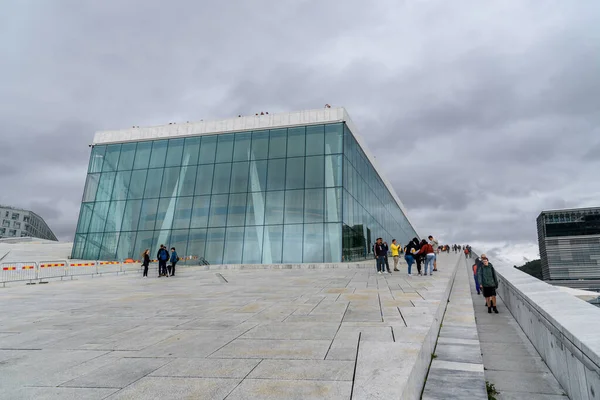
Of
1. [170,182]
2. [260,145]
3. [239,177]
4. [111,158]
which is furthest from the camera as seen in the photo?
[111,158]

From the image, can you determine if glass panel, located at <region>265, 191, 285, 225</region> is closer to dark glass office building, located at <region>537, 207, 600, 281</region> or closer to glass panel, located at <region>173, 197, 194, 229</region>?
glass panel, located at <region>173, 197, 194, 229</region>

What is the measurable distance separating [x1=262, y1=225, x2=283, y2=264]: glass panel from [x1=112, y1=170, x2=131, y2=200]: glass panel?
1390 centimetres

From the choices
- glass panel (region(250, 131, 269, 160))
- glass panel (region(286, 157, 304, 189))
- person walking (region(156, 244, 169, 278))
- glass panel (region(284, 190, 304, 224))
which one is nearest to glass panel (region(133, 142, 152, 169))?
glass panel (region(250, 131, 269, 160))

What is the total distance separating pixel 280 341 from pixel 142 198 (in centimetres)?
2945

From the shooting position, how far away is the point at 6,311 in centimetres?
884

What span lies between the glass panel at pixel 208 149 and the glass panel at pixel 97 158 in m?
10.2

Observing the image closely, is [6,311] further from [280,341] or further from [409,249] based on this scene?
[409,249]

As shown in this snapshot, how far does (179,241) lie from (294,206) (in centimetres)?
969

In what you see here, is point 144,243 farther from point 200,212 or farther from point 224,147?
point 224,147

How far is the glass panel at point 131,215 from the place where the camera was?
30781mm

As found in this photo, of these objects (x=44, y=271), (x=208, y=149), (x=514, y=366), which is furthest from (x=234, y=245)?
(x=514, y=366)

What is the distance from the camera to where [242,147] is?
3042 centimetres

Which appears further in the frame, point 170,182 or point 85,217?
point 85,217

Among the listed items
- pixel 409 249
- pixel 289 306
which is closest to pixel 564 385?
pixel 289 306
